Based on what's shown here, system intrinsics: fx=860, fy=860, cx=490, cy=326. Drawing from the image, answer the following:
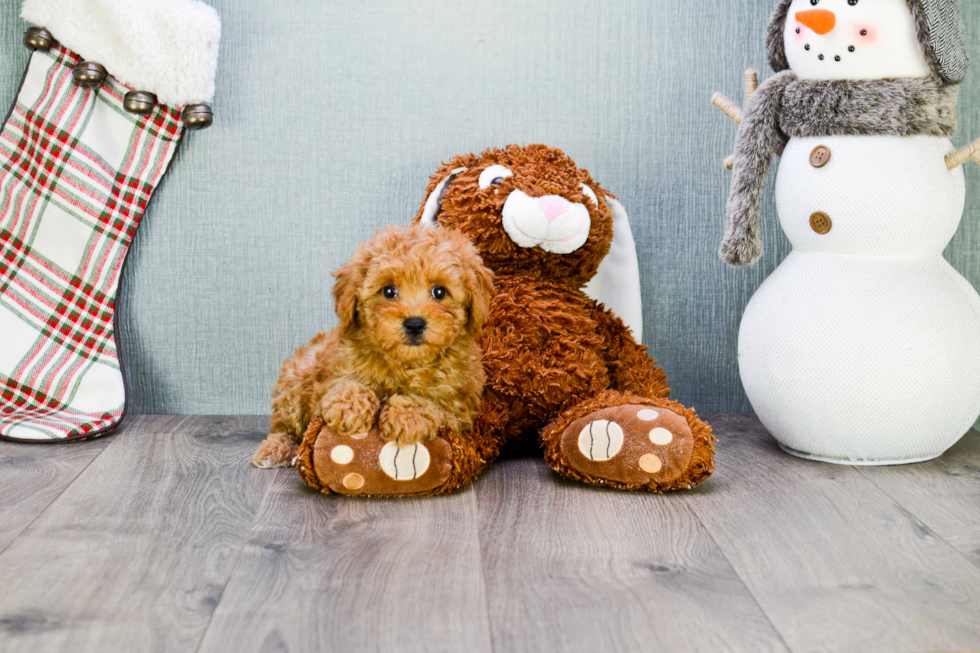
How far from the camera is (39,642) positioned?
74cm

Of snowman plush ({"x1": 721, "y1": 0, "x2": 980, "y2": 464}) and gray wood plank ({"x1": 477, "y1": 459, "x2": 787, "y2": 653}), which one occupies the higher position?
snowman plush ({"x1": 721, "y1": 0, "x2": 980, "y2": 464})

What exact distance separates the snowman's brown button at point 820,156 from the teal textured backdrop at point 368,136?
11.8 inches

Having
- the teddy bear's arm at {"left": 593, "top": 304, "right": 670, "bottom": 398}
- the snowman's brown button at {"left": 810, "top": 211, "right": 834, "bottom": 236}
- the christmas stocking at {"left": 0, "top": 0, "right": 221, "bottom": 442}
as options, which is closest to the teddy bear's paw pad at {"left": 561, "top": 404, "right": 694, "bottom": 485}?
the teddy bear's arm at {"left": 593, "top": 304, "right": 670, "bottom": 398}

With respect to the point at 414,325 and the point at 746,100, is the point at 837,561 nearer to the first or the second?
the point at 414,325

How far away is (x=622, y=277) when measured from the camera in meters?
1.41

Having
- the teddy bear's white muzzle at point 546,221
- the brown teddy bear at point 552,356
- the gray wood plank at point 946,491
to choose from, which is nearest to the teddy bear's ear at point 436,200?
the brown teddy bear at point 552,356

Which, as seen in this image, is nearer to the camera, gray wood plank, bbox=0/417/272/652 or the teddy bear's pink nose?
gray wood plank, bbox=0/417/272/652

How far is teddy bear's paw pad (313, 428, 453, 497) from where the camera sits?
3.54 ft

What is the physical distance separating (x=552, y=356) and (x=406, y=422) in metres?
0.29

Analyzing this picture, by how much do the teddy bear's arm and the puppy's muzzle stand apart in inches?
15.3

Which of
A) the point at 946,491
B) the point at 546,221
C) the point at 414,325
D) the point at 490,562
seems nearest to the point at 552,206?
the point at 546,221

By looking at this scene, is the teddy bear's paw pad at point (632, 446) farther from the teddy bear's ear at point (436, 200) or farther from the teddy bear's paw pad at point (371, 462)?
the teddy bear's ear at point (436, 200)

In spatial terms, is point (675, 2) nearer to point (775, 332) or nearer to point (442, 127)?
point (442, 127)

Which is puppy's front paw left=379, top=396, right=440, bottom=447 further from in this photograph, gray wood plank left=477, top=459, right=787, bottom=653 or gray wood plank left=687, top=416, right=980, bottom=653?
gray wood plank left=687, top=416, right=980, bottom=653
